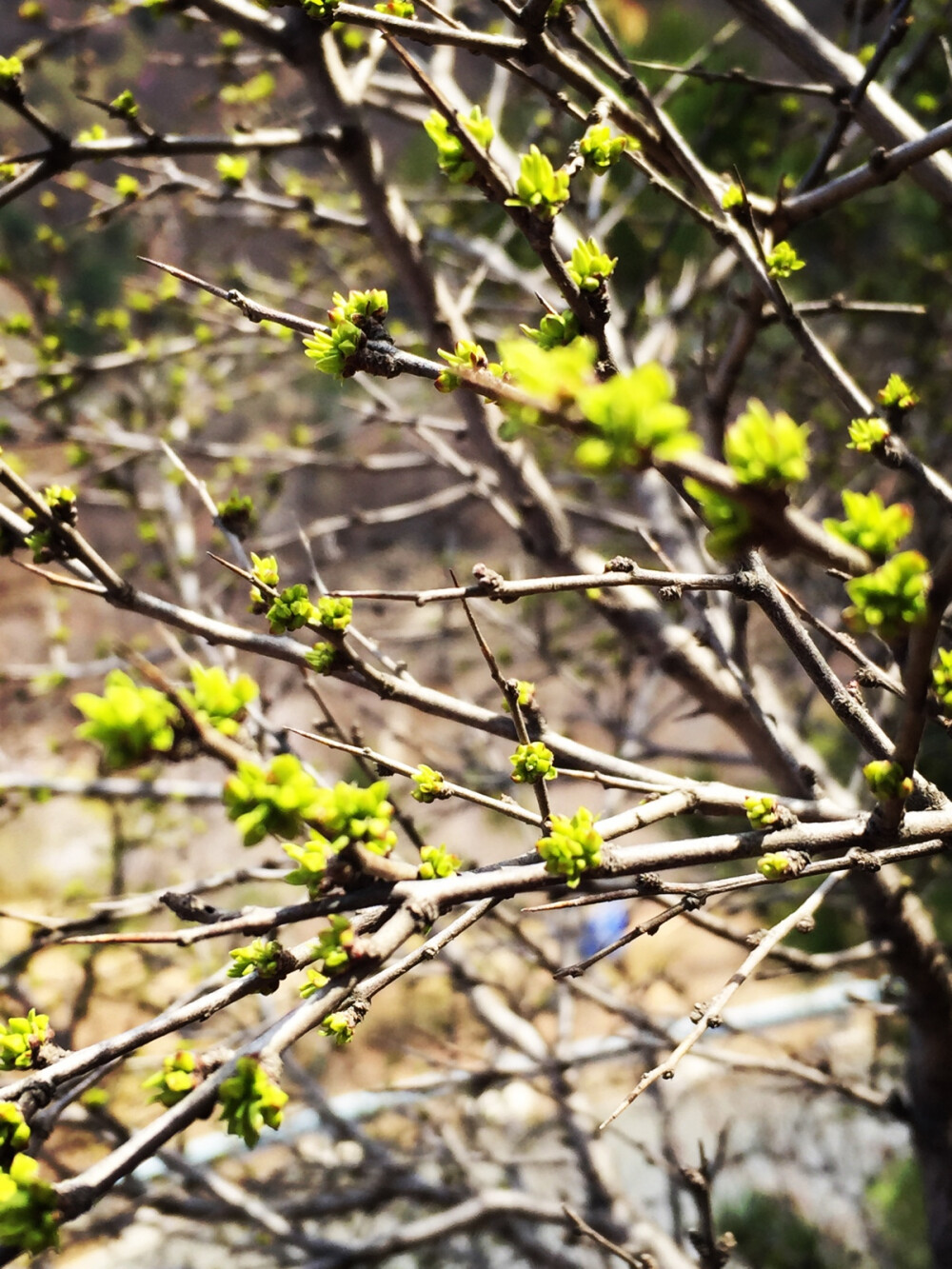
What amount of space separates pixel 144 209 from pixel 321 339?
369 cm

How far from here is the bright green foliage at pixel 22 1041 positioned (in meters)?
0.71

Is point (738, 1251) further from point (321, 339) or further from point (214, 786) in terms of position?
point (321, 339)

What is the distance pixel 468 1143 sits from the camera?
2.85m

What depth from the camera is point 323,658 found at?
2.89ft

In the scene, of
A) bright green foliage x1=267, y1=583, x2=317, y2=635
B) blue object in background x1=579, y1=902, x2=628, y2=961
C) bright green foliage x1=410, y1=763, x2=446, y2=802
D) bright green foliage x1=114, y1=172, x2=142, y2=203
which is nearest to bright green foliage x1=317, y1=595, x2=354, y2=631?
bright green foliage x1=267, y1=583, x2=317, y2=635

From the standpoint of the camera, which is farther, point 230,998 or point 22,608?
point 22,608

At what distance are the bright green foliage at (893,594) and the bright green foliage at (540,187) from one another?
0.47 meters

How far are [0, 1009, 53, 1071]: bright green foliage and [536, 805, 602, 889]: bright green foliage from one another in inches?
17.7

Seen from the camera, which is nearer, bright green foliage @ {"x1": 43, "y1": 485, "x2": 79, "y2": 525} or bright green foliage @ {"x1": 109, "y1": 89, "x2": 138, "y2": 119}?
bright green foliage @ {"x1": 43, "y1": 485, "x2": 79, "y2": 525}

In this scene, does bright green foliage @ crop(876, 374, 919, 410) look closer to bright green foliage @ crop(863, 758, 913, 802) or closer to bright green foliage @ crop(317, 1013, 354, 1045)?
bright green foliage @ crop(863, 758, 913, 802)

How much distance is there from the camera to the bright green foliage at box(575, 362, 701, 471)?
448 mm

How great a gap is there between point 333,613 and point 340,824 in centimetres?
31

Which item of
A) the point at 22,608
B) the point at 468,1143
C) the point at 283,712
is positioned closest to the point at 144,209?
the point at 468,1143

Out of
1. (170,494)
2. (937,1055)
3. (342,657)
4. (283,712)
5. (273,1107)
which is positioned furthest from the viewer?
(283,712)
